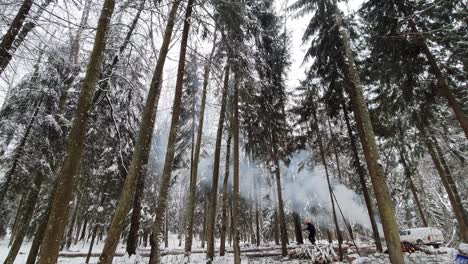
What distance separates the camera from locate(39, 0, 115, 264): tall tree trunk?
4.11m

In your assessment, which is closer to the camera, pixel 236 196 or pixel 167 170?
pixel 167 170

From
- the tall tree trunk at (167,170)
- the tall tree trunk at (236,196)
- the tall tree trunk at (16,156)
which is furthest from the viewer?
the tall tree trunk at (16,156)

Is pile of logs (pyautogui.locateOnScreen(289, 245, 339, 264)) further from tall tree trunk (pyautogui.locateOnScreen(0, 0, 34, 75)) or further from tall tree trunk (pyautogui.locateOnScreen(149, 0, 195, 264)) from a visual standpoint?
tall tree trunk (pyautogui.locateOnScreen(0, 0, 34, 75))

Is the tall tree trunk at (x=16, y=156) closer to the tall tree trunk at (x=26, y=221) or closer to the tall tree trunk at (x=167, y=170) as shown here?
the tall tree trunk at (x=26, y=221)

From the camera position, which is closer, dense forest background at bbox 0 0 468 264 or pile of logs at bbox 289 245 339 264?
dense forest background at bbox 0 0 468 264

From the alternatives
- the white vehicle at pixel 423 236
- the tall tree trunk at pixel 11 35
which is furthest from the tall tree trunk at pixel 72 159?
the white vehicle at pixel 423 236

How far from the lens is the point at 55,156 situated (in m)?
12.1

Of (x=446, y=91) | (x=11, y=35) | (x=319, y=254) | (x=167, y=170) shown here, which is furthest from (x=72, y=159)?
(x=446, y=91)

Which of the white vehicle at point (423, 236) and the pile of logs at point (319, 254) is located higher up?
the white vehicle at point (423, 236)

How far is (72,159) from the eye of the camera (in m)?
4.52

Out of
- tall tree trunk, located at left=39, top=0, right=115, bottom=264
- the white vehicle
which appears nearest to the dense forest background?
tall tree trunk, located at left=39, top=0, right=115, bottom=264

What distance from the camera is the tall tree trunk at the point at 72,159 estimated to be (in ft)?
13.5

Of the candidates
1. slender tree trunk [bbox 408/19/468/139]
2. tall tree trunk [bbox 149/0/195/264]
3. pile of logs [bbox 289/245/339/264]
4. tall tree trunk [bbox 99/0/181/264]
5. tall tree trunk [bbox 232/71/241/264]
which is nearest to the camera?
tall tree trunk [bbox 99/0/181/264]

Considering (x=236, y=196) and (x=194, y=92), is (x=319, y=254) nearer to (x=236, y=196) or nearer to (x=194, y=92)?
(x=236, y=196)
